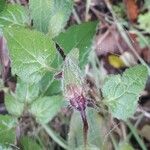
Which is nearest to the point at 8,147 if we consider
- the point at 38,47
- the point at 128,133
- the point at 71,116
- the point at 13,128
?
the point at 13,128

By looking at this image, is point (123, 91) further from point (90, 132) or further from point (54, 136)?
point (54, 136)

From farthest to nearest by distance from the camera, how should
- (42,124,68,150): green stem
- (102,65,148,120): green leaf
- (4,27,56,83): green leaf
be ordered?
(42,124,68,150): green stem < (102,65,148,120): green leaf < (4,27,56,83): green leaf

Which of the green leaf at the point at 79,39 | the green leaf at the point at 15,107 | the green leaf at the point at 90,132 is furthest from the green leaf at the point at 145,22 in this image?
the green leaf at the point at 15,107

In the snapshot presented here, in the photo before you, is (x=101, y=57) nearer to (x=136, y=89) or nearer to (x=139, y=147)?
(x=139, y=147)

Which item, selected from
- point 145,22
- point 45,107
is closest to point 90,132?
point 45,107

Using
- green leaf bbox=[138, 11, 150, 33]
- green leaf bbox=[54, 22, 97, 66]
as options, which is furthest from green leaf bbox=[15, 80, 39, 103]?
green leaf bbox=[138, 11, 150, 33]

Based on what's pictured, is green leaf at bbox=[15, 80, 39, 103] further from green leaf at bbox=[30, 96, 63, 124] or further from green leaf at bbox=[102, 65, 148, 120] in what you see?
green leaf at bbox=[102, 65, 148, 120]
